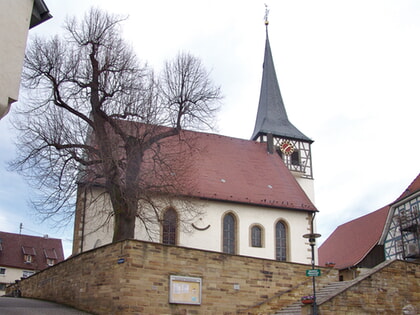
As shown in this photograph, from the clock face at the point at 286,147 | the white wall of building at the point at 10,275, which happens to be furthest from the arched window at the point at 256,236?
the white wall of building at the point at 10,275

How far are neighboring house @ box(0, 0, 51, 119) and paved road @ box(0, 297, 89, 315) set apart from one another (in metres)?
9.19

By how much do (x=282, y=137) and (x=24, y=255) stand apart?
27.5m

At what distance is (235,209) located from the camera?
26.5 metres

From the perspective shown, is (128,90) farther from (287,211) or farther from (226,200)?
A: (287,211)

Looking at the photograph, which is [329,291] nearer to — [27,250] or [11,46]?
[11,46]

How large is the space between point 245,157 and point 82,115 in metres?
14.1

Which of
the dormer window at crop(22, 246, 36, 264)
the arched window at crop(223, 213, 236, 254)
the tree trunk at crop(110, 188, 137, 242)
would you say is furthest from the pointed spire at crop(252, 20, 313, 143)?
the dormer window at crop(22, 246, 36, 264)

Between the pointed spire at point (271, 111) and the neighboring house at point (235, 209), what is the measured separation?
Answer: 12.0 ft

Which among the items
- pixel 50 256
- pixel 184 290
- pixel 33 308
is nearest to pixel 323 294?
pixel 184 290

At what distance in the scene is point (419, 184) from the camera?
30656mm

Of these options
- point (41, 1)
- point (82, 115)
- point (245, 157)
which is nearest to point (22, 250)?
point (245, 157)

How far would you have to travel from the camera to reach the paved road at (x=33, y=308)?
50.0ft

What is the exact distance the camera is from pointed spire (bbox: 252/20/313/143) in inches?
1426

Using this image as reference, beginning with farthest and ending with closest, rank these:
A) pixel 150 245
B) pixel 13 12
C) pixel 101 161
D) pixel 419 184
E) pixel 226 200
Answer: pixel 419 184 < pixel 226 200 < pixel 101 161 < pixel 150 245 < pixel 13 12
